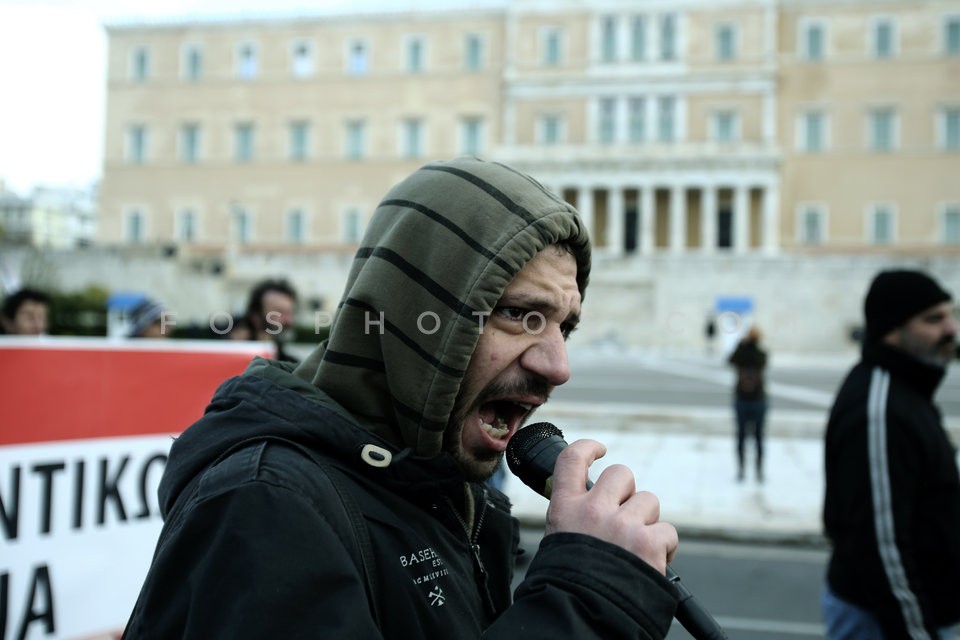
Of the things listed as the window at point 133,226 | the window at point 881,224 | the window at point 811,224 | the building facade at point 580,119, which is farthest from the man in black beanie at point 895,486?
the window at point 133,226

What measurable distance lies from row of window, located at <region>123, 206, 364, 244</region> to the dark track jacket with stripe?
152 feet

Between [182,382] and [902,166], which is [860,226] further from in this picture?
[182,382]

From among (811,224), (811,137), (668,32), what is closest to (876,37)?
(811,137)

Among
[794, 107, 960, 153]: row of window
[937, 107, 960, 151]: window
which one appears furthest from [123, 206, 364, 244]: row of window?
[937, 107, 960, 151]: window

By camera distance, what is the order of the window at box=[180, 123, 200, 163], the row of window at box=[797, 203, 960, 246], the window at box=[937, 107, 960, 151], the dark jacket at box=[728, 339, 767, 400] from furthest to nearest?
the window at box=[180, 123, 200, 163] → the window at box=[937, 107, 960, 151] → the row of window at box=[797, 203, 960, 246] → the dark jacket at box=[728, 339, 767, 400]

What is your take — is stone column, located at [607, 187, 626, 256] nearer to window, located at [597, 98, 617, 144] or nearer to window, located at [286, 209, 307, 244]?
window, located at [597, 98, 617, 144]

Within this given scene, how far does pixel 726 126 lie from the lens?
45.9 meters

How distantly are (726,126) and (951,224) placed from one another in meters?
13.1

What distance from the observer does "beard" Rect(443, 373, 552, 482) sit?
133 cm

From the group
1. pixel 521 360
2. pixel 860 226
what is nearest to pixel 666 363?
pixel 860 226

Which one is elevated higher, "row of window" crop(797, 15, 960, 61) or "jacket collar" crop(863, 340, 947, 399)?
"row of window" crop(797, 15, 960, 61)

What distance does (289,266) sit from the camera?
40.2 metres

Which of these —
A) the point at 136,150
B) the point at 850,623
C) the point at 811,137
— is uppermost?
the point at 811,137

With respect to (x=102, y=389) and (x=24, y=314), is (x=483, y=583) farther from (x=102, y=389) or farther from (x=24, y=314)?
(x=24, y=314)
